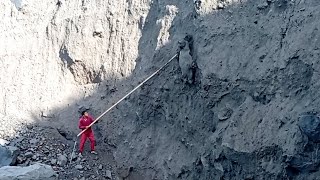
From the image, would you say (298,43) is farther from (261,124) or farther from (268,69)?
(261,124)

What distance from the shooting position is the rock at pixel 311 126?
6422mm

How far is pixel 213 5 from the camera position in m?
9.26

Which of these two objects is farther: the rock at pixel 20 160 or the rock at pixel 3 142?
the rock at pixel 3 142

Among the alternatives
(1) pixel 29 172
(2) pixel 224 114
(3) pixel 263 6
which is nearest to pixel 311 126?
(2) pixel 224 114

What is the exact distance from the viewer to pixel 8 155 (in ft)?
32.3

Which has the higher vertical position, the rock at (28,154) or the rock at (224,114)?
the rock at (224,114)

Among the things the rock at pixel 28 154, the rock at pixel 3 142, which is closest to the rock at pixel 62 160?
the rock at pixel 28 154

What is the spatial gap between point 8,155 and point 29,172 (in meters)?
1.18

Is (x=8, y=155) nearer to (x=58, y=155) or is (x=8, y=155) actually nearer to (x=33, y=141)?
(x=33, y=141)

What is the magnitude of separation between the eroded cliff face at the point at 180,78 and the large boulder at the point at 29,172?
1415 millimetres

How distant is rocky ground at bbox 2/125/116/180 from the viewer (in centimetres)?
973

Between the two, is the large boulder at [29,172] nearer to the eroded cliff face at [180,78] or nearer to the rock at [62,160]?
the rock at [62,160]

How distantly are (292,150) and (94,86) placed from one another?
587 cm

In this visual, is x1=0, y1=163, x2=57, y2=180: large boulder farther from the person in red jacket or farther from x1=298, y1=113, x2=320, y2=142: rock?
x1=298, y1=113, x2=320, y2=142: rock
